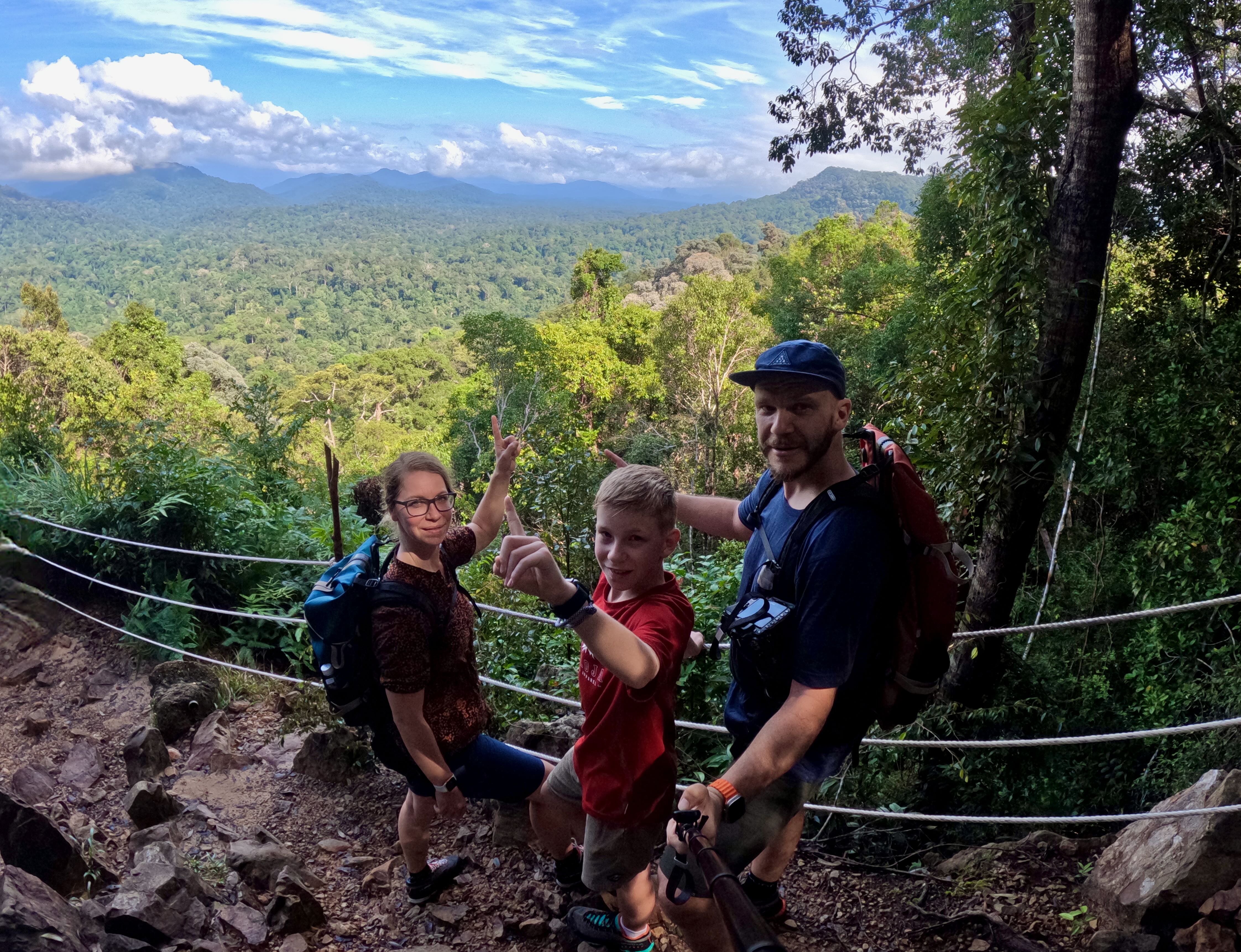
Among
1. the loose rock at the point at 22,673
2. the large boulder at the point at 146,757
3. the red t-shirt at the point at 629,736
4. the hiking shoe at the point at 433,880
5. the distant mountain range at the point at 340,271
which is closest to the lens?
the red t-shirt at the point at 629,736

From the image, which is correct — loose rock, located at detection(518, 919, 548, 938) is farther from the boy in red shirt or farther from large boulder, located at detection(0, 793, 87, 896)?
large boulder, located at detection(0, 793, 87, 896)

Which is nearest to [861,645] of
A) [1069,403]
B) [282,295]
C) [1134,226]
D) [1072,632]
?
[1069,403]

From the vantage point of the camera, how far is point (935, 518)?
1532mm

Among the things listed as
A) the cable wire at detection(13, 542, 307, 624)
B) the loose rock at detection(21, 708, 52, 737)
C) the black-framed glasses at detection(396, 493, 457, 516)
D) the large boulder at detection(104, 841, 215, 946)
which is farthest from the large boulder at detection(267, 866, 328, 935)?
the loose rock at detection(21, 708, 52, 737)

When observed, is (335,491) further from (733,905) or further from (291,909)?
(733,905)

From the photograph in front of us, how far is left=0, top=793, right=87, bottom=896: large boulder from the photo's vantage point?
7.56 ft

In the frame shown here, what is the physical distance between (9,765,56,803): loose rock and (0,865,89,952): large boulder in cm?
133

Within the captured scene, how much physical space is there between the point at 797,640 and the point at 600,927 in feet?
3.41

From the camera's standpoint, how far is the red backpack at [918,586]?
1.54 meters

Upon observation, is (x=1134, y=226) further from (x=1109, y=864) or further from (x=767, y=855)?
(x=767, y=855)

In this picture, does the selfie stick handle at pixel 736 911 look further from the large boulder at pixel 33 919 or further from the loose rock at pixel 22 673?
the loose rock at pixel 22 673

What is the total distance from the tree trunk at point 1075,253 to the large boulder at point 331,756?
9.68 feet

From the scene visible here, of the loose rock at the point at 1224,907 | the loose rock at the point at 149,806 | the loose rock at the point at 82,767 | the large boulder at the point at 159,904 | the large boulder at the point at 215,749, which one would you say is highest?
the loose rock at the point at 1224,907

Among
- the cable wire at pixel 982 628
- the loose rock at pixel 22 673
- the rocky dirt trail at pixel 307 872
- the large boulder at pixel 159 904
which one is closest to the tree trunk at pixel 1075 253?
the cable wire at pixel 982 628
